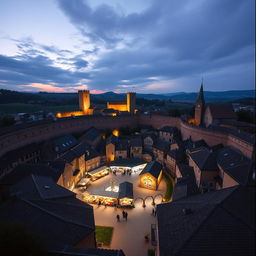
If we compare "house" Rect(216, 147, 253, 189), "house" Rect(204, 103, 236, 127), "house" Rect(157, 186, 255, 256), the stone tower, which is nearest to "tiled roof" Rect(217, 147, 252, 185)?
"house" Rect(216, 147, 253, 189)

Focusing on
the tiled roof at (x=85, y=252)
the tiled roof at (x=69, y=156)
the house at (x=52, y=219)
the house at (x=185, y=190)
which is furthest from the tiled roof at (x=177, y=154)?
the tiled roof at (x=85, y=252)

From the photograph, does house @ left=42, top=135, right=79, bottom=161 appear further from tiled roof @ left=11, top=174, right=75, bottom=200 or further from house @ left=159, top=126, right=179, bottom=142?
house @ left=159, top=126, right=179, bottom=142

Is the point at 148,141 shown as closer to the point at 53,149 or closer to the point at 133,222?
the point at 53,149

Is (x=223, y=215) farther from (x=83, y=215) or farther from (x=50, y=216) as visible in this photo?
(x=50, y=216)

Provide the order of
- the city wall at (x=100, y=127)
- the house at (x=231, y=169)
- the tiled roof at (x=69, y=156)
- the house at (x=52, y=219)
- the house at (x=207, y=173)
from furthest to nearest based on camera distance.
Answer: the city wall at (x=100, y=127) < the tiled roof at (x=69, y=156) < the house at (x=207, y=173) < the house at (x=231, y=169) < the house at (x=52, y=219)

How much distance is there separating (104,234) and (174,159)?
19.8 metres

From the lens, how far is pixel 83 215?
14.4 metres

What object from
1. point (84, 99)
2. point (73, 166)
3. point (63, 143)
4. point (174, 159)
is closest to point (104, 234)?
point (73, 166)

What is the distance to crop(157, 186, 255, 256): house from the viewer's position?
8.15m

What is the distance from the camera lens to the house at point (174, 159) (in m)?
32.4

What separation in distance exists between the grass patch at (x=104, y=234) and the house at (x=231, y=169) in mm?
16291

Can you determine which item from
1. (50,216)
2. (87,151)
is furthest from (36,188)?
(87,151)

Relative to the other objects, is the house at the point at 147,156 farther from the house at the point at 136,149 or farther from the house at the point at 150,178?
the house at the point at 150,178

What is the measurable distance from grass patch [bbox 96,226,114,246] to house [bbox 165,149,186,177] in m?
18.4
